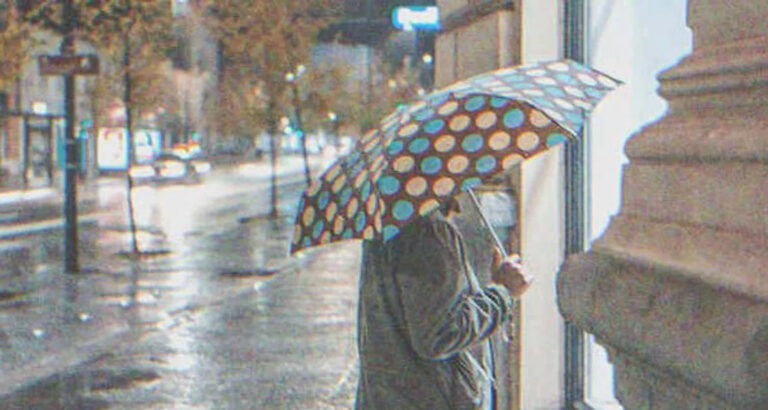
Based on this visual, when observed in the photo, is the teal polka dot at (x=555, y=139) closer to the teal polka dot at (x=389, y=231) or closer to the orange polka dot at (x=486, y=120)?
the orange polka dot at (x=486, y=120)

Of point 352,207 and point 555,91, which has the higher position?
point 555,91

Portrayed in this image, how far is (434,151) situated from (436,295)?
1.28ft

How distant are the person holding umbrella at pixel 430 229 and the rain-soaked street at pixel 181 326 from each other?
5247mm

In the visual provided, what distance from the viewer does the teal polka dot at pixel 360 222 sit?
3588 mm

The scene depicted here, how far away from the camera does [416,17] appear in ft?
64.1

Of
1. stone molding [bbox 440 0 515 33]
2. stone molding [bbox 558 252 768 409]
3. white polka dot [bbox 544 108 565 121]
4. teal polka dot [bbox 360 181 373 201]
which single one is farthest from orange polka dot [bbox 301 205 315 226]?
stone molding [bbox 440 0 515 33]

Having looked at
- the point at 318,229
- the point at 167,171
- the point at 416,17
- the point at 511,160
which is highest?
the point at 416,17

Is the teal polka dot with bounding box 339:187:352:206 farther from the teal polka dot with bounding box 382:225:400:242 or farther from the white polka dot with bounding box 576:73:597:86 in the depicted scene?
the white polka dot with bounding box 576:73:597:86

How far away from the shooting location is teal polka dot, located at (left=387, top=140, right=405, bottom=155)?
11.9ft

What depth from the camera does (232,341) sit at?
1196 cm

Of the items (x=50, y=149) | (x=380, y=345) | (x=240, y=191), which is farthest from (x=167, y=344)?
(x=50, y=149)

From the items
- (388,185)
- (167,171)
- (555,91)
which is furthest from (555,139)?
(167,171)

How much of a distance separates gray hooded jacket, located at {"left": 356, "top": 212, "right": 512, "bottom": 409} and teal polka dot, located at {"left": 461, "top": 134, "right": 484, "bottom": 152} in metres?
0.20

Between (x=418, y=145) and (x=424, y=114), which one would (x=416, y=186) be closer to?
(x=418, y=145)
